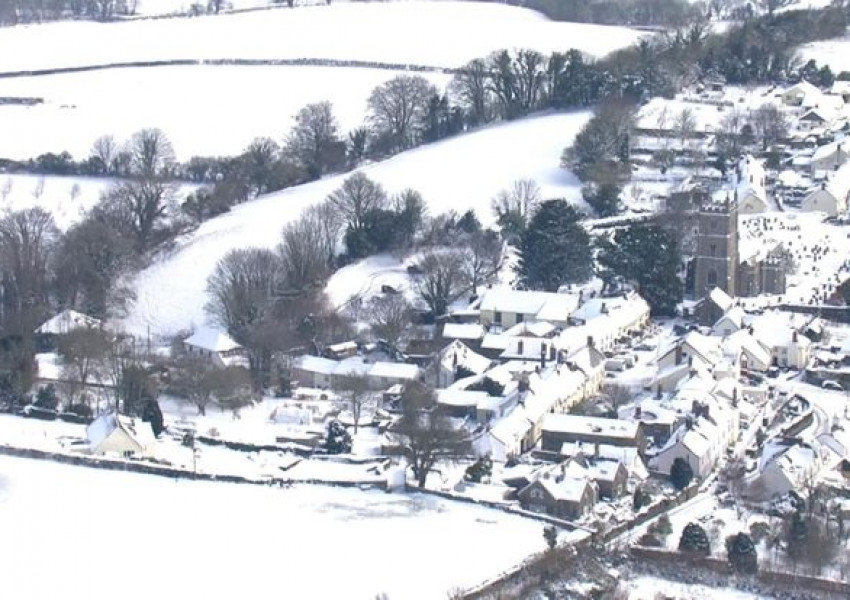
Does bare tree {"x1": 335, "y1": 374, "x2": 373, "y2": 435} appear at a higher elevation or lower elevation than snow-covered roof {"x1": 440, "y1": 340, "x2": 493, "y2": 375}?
lower

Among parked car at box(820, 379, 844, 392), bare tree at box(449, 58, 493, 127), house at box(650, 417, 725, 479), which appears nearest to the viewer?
house at box(650, 417, 725, 479)

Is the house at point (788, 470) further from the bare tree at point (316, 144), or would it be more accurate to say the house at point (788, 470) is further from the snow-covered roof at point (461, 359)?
the bare tree at point (316, 144)

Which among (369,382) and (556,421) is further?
(369,382)

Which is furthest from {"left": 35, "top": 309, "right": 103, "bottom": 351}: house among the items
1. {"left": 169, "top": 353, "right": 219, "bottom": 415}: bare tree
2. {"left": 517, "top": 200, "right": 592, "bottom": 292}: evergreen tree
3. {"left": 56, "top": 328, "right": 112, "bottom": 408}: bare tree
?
{"left": 517, "top": 200, "right": 592, "bottom": 292}: evergreen tree

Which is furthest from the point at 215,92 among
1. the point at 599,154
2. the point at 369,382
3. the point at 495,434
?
the point at 495,434

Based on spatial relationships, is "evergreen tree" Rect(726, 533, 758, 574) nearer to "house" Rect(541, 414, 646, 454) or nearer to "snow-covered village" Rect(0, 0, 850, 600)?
"snow-covered village" Rect(0, 0, 850, 600)

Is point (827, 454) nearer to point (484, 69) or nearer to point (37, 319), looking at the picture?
point (37, 319)
